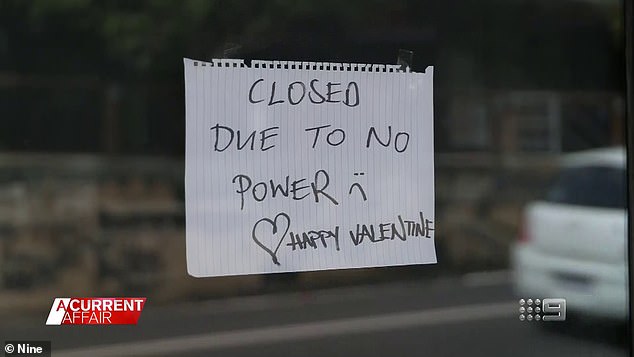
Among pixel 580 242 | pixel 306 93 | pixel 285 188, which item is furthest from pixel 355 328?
pixel 580 242

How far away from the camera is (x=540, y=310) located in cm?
242

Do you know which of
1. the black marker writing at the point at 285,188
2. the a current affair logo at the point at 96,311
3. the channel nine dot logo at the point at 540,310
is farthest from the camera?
the channel nine dot logo at the point at 540,310

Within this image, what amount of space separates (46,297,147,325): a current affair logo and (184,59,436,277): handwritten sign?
20 cm

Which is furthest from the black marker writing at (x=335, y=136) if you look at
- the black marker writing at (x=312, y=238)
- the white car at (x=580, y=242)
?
the white car at (x=580, y=242)

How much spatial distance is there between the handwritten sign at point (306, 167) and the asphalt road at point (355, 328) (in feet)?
0.31

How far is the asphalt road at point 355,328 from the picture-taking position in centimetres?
220

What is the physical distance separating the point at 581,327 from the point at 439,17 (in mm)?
1002

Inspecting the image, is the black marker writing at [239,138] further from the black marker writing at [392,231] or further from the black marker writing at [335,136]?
the black marker writing at [392,231]

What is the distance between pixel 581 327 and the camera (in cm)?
245

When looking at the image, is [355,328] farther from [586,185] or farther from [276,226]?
[586,185]

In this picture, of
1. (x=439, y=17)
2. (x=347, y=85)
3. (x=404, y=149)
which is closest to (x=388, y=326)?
(x=404, y=149)

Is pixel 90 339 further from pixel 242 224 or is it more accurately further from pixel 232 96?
pixel 232 96

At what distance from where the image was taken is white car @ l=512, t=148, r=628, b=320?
7.95 feet

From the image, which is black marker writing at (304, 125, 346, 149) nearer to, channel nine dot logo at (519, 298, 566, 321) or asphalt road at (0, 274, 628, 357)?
asphalt road at (0, 274, 628, 357)
